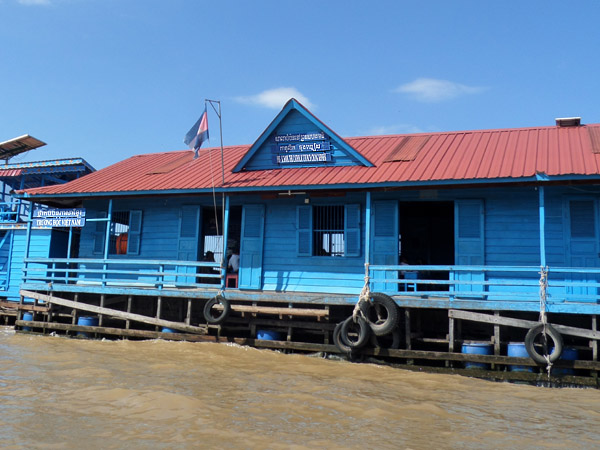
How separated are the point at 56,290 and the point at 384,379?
1023 cm

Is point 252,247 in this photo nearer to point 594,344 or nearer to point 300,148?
point 300,148

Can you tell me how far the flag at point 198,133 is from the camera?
15.1 metres

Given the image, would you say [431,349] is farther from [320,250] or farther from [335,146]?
[335,146]

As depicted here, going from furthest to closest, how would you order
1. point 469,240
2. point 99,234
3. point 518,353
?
point 99,234
point 469,240
point 518,353

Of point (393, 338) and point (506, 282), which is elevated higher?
point (506, 282)

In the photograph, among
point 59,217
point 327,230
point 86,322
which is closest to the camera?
point 327,230

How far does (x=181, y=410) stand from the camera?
774 centimetres

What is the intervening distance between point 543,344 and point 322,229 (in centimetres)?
605

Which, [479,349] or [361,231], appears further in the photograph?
[361,231]

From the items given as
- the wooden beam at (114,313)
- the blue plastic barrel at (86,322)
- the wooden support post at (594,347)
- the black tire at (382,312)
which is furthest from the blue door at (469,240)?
the blue plastic barrel at (86,322)

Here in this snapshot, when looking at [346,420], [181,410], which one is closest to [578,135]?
[346,420]

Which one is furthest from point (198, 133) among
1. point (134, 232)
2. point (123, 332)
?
point (123, 332)

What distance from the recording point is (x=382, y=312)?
40.6ft

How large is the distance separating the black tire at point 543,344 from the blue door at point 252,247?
689 cm
